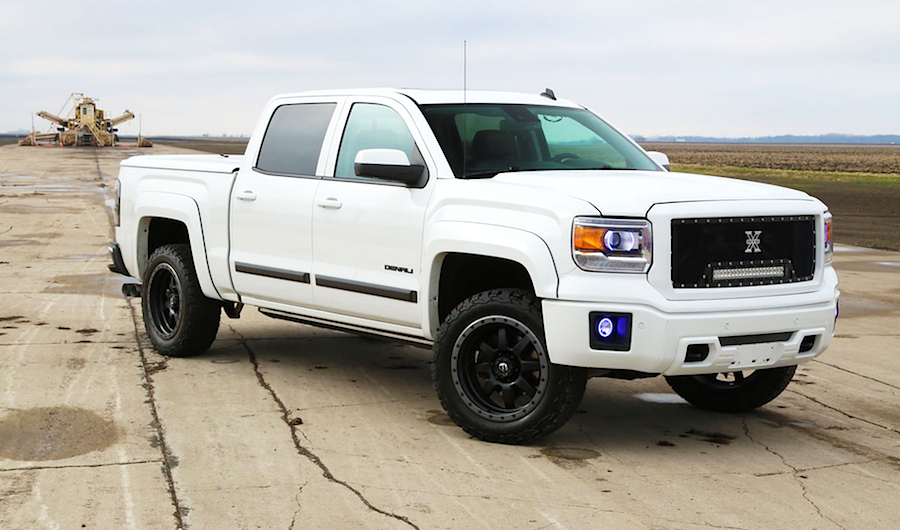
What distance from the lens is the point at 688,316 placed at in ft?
18.0

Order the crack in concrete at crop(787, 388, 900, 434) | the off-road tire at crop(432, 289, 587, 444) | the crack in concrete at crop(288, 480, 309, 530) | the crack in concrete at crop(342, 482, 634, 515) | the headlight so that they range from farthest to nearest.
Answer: the crack in concrete at crop(787, 388, 900, 434) < the off-road tire at crop(432, 289, 587, 444) < the headlight < the crack in concrete at crop(342, 482, 634, 515) < the crack in concrete at crop(288, 480, 309, 530)

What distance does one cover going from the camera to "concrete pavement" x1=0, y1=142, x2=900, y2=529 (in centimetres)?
485

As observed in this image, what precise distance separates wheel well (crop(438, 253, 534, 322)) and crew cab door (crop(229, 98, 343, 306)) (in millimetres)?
1094

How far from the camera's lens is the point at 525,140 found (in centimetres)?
693

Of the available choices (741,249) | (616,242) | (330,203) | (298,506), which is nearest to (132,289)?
(330,203)

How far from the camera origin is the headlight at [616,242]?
5.47m

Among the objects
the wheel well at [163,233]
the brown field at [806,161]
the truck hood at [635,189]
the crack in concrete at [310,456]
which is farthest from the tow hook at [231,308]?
the brown field at [806,161]

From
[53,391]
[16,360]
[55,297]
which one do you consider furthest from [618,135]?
[55,297]

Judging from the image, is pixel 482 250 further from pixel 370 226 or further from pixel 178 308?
pixel 178 308

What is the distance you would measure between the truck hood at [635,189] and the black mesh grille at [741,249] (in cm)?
14

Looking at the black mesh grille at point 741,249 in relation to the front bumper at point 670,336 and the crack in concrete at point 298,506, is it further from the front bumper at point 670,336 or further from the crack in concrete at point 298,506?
the crack in concrete at point 298,506

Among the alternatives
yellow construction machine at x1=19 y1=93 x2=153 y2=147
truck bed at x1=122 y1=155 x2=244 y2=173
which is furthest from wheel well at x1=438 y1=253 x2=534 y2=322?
yellow construction machine at x1=19 y1=93 x2=153 y2=147

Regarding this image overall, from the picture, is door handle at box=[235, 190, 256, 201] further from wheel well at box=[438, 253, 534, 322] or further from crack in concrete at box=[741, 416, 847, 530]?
crack in concrete at box=[741, 416, 847, 530]

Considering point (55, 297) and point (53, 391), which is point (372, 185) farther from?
point (55, 297)
